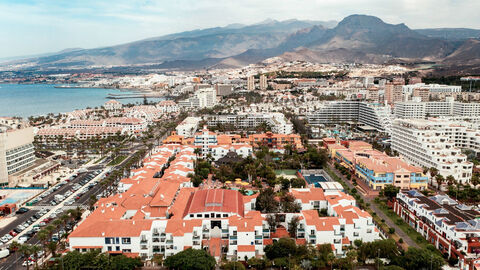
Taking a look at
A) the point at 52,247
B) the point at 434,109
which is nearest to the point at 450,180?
the point at 52,247

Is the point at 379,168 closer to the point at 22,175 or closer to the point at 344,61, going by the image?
the point at 22,175

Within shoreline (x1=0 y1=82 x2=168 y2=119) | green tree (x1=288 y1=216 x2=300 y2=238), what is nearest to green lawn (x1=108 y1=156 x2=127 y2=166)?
green tree (x1=288 y1=216 x2=300 y2=238)

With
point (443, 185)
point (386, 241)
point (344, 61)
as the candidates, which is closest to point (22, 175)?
point (386, 241)

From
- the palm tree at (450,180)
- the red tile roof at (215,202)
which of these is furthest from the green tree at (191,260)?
the palm tree at (450,180)

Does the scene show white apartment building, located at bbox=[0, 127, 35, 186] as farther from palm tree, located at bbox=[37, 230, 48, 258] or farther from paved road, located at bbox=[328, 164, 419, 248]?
paved road, located at bbox=[328, 164, 419, 248]

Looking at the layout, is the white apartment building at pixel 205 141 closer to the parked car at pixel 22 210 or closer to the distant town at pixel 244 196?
the distant town at pixel 244 196

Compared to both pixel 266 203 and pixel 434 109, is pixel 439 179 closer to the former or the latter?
pixel 266 203
